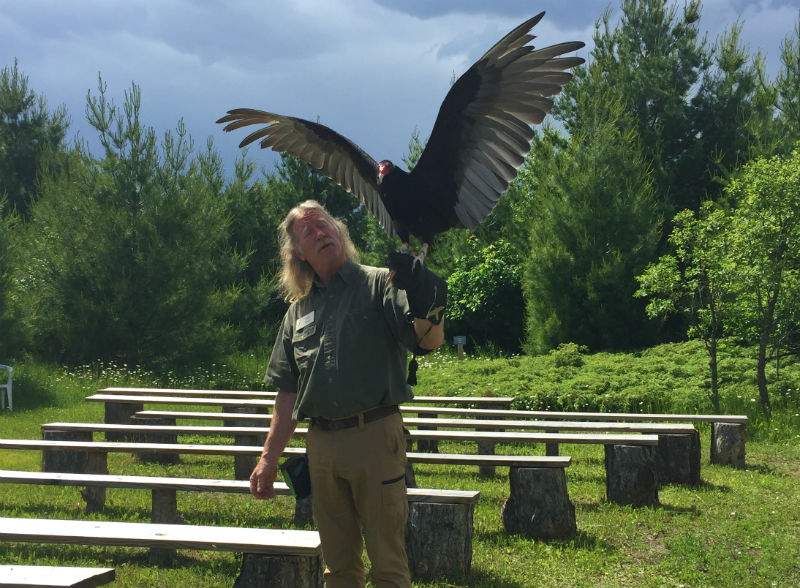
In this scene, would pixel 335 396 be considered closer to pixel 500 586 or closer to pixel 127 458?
pixel 500 586

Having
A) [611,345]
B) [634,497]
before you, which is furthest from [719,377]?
[634,497]

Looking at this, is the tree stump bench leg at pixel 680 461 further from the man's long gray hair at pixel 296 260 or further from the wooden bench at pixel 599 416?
the man's long gray hair at pixel 296 260

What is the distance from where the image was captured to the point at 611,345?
56.0 feet

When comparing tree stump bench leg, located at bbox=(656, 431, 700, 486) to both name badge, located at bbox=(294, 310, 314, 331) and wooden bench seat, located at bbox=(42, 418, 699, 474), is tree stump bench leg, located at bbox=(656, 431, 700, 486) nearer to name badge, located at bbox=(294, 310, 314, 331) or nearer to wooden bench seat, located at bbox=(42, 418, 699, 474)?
wooden bench seat, located at bbox=(42, 418, 699, 474)

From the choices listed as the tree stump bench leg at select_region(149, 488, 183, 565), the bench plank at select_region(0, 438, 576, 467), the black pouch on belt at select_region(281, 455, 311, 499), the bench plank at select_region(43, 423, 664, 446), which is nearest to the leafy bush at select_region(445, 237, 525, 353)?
the bench plank at select_region(43, 423, 664, 446)

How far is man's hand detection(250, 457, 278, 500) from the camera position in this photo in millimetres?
3285

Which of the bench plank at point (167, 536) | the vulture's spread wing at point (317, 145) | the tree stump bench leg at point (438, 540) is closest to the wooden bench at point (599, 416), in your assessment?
the tree stump bench leg at point (438, 540)

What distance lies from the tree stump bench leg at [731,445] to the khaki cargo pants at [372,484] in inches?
253

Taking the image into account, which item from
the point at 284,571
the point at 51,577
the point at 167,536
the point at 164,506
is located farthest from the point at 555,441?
the point at 51,577

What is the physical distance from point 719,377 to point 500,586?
846 centimetres

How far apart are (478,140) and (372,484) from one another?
1.36m

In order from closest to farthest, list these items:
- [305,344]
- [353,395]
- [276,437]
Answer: [353,395] < [305,344] < [276,437]

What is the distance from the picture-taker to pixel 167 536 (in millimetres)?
3848

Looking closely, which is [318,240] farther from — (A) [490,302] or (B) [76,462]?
(A) [490,302]
